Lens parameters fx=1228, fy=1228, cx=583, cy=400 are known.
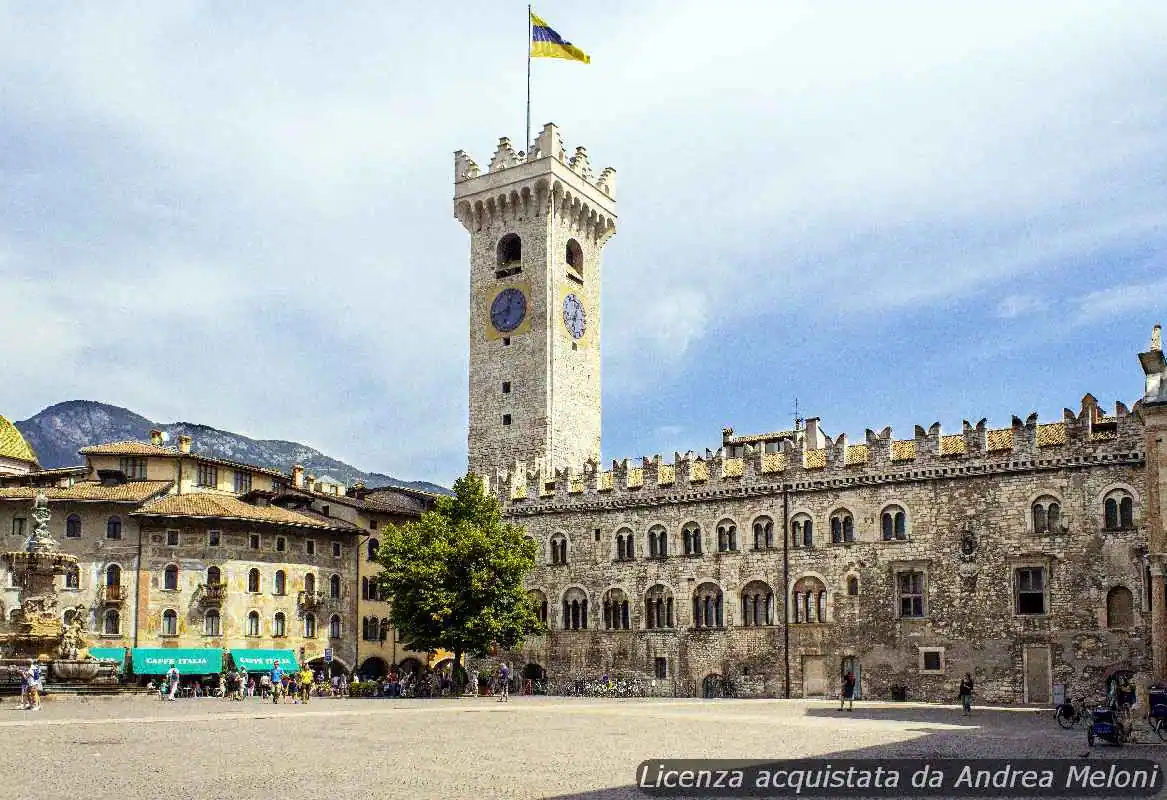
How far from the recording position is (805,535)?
2265 inches

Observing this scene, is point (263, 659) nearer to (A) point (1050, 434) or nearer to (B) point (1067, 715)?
(A) point (1050, 434)

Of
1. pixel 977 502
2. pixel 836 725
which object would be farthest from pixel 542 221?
pixel 836 725

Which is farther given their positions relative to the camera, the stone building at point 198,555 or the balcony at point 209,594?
the balcony at point 209,594

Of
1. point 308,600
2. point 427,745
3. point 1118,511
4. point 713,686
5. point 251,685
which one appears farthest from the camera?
point 308,600

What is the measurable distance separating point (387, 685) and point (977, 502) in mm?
27962

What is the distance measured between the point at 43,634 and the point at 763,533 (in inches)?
1265

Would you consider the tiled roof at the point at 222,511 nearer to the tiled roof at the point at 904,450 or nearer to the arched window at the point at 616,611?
the arched window at the point at 616,611

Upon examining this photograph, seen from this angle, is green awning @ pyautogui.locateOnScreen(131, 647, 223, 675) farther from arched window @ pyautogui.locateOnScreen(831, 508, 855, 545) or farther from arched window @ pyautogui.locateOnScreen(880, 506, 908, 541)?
arched window @ pyautogui.locateOnScreen(880, 506, 908, 541)

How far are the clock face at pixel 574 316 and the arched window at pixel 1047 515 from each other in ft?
104

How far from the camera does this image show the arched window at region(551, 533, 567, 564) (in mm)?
65750

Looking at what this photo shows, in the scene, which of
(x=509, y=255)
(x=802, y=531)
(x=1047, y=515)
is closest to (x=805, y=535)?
(x=802, y=531)

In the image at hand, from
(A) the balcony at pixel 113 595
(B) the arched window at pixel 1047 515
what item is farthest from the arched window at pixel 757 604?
(A) the balcony at pixel 113 595

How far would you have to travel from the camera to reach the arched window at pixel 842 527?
184 ft

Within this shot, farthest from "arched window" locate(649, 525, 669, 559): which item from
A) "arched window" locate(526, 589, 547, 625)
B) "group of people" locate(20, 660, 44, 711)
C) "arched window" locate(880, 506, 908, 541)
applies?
"group of people" locate(20, 660, 44, 711)
